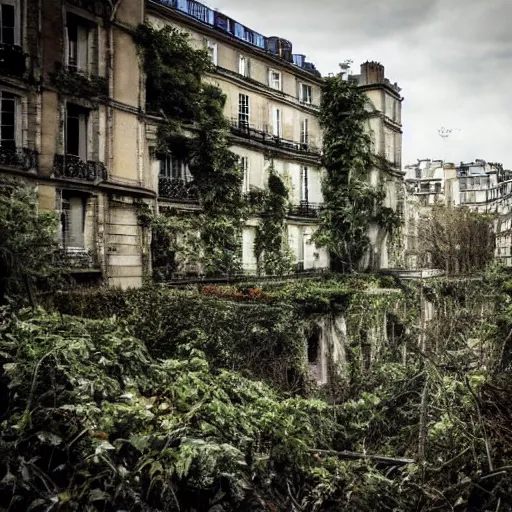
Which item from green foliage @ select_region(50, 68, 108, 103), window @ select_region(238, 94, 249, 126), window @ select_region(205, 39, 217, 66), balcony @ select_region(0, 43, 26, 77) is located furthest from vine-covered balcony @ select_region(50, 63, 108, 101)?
window @ select_region(238, 94, 249, 126)

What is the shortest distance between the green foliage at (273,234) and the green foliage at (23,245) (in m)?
13.8

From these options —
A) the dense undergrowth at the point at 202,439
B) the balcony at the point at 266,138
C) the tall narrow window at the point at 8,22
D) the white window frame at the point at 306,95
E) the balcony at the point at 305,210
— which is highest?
the white window frame at the point at 306,95

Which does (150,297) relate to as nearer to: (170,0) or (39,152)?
(39,152)

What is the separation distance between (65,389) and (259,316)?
1048 centimetres

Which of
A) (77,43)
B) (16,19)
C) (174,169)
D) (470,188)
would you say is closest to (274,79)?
(174,169)

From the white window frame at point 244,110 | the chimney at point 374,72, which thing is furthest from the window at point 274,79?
the chimney at point 374,72

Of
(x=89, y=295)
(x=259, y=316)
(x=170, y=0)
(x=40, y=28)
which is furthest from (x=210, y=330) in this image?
(x=170, y=0)

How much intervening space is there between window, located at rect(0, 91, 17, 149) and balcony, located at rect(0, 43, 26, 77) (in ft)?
2.33

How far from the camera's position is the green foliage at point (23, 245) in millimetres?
9781

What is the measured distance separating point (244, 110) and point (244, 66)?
230 cm

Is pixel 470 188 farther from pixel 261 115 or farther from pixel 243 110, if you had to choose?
pixel 243 110

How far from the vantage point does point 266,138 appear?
28375 mm

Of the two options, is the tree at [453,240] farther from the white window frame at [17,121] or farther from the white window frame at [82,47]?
the white window frame at [17,121]

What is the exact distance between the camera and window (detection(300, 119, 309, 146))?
30906 millimetres
